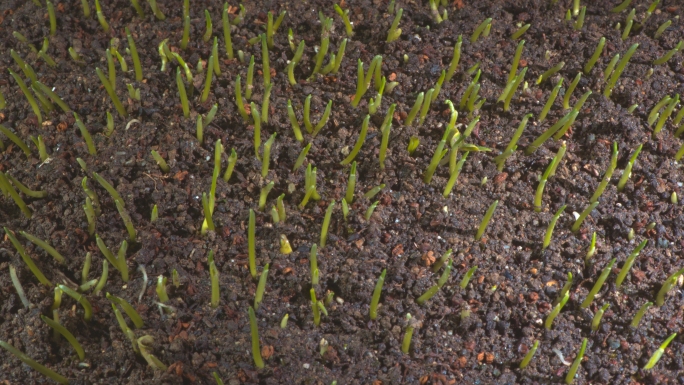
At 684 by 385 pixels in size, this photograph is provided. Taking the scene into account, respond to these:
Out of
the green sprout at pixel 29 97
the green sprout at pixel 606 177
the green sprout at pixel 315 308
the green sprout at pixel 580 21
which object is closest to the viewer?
the green sprout at pixel 315 308

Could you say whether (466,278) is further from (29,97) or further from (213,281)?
(29,97)

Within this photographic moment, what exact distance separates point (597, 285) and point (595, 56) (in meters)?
0.78

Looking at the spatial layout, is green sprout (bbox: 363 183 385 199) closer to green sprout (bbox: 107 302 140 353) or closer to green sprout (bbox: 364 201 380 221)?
green sprout (bbox: 364 201 380 221)

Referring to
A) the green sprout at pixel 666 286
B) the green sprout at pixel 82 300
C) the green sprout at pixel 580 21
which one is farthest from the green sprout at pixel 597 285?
the green sprout at pixel 82 300

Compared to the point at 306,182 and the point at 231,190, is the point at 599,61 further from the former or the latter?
the point at 231,190

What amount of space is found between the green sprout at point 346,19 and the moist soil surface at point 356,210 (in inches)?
1.0

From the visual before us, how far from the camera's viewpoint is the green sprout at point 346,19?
6.48 feet

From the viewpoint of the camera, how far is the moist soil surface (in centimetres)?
149

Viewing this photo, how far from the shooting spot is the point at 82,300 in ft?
4.73

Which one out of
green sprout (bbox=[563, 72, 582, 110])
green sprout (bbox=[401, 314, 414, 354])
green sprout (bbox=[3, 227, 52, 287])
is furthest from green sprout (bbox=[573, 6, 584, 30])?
green sprout (bbox=[3, 227, 52, 287])

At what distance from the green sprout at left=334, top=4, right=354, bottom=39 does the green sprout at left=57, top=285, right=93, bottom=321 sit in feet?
3.71

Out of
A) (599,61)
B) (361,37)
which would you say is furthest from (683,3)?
(361,37)

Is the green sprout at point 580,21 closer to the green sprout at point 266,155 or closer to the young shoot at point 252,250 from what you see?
the green sprout at point 266,155

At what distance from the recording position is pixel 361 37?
205 cm
